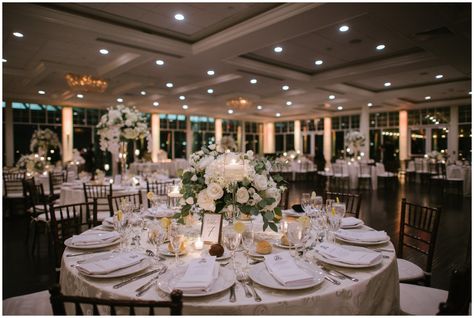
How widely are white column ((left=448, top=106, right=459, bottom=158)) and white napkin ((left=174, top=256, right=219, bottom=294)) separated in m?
16.2

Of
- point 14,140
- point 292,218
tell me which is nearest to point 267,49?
point 292,218

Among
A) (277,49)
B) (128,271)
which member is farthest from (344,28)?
(128,271)

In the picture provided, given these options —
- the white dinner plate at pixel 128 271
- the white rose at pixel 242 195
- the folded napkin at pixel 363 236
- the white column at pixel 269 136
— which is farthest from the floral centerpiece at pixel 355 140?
the white dinner plate at pixel 128 271

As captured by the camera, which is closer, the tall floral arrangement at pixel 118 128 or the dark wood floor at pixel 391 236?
the dark wood floor at pixel 391 236

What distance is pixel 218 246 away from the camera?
1936 mm

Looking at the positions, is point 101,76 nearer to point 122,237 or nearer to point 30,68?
point 30,68

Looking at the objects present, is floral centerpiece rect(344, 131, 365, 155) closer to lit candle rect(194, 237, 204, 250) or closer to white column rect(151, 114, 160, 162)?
white column rect(151, 114, 160, 162)

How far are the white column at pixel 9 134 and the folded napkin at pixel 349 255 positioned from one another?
584 inches

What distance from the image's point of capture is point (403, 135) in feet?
53.5

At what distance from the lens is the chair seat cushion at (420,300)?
1982 mm

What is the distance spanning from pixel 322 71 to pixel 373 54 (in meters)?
1.77

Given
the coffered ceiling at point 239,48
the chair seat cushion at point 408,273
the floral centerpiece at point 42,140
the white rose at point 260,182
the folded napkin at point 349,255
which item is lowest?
the chair seat cushion at point 408,273

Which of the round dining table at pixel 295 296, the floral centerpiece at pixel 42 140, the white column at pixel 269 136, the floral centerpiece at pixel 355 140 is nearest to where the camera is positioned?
the round dining table at pixel 295 296

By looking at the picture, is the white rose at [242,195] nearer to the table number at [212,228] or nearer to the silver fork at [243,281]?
the table number at [212,228]
